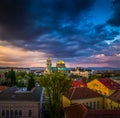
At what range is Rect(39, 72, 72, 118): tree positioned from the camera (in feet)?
122

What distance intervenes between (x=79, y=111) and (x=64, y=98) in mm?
13376

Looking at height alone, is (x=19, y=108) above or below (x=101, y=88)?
below

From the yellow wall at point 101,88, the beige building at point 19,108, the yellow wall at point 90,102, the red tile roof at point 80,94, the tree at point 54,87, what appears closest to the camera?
the tree at point 54,87

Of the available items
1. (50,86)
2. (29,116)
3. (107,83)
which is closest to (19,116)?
(29,116)

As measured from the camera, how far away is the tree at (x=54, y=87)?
1465 inches

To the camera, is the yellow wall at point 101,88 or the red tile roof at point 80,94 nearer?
the red tile roof at point 80,94

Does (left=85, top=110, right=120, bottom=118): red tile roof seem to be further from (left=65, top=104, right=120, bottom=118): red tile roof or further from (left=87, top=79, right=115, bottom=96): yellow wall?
(left=87, top=79, right=115, bottom=96): yellow wall

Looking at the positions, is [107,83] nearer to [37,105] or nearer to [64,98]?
[64,98]

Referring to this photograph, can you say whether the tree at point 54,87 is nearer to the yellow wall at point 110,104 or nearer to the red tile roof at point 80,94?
the red tile roof at point 80,94

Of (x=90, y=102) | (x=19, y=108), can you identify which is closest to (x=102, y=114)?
(x=90, y=102)

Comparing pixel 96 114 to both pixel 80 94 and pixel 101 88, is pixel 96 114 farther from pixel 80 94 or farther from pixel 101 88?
pixel 101 88

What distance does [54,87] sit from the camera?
1480 inches

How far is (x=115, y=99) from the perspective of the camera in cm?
4344

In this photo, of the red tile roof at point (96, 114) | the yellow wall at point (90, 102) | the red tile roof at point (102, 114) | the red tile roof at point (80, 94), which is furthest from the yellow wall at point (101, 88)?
the red tile roof at point (102, 114)
